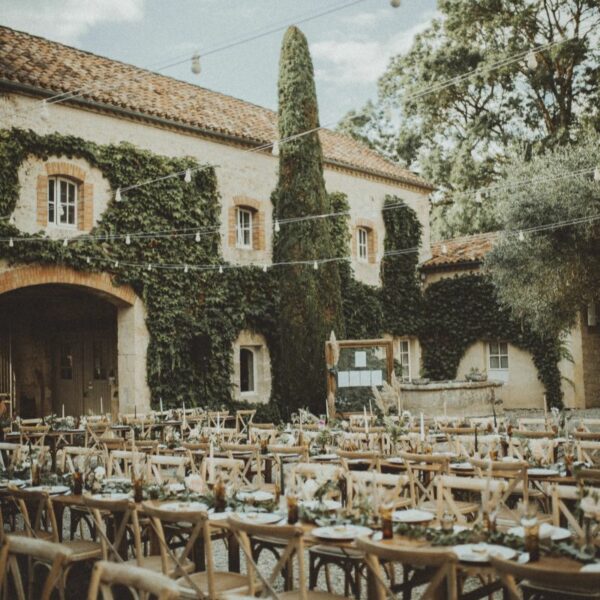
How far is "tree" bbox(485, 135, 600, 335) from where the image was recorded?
1573 cm

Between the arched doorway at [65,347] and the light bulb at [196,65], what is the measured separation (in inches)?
305

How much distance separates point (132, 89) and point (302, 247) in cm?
512

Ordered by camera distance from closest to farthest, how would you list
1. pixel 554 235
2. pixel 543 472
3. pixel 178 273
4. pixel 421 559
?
pixel 421 559
pixel 543 472
pixel 178 273
pixel 554 235

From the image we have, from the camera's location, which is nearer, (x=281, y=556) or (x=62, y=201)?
(x=281, y=556)

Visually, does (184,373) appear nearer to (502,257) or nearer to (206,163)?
(206,163)

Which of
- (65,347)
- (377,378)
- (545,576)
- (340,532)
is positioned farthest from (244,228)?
(545,576)

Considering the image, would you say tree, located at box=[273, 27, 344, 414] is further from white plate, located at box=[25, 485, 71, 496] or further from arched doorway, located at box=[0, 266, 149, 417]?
white plate, located at box=[25, 485, 71, 496]

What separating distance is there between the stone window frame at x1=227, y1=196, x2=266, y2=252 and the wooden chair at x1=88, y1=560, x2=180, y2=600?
1404cm

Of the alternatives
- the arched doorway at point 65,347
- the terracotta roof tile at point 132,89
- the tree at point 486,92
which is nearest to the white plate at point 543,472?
the terracotta roof tile at point 132,89

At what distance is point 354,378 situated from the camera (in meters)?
15.6

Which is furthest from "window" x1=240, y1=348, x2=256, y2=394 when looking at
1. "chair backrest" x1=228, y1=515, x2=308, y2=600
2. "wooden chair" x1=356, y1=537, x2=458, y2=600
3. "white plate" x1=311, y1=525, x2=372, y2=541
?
"wooden chair" x1=356, y1=537, x2=458, y2=600

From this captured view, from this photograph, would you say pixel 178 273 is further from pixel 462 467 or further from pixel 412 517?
pixel 412 517

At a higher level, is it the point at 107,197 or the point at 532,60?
the point at 107,197

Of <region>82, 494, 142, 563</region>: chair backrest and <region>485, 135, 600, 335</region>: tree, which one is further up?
<region>485, 135, 600, 335</region>: tree
